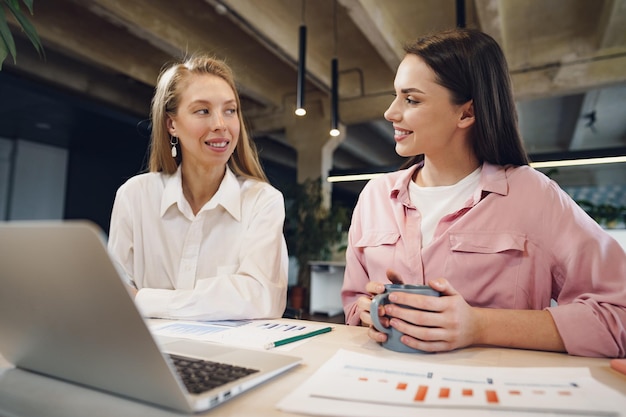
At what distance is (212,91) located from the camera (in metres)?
1.52

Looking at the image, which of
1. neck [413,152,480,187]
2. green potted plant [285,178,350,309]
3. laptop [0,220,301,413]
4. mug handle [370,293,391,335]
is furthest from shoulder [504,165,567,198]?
green potted plant [285,178,350,309]

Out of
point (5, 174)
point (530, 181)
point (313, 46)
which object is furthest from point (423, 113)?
point (5, 174)

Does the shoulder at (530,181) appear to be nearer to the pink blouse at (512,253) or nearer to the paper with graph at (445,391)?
the pink blouse at (512,253)

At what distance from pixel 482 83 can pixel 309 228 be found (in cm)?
519

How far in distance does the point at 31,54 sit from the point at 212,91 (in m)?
Answer: 5.26

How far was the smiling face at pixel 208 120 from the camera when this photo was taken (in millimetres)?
1501

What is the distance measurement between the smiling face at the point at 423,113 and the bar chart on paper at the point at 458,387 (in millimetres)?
692

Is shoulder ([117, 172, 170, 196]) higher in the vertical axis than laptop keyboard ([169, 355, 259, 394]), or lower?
higher

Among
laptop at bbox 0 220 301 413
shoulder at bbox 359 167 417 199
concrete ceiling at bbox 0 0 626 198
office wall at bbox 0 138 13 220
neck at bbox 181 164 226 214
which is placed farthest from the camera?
office wall at bbox 0 138 13 220

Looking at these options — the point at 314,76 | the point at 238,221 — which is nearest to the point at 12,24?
the point at 314,76

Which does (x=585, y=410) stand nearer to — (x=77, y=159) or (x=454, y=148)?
(x=454, y=148)

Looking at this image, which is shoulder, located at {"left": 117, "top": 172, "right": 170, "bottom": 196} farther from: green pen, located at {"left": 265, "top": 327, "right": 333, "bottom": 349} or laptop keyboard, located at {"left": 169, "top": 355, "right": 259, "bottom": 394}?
laptop keyboard, located at {"left": 169, "top": 355, "right": 259, "bottom": 394}

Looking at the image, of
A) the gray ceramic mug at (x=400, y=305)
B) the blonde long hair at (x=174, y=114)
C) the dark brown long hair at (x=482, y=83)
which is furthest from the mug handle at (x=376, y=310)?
the blonde long hair at (x=174, y=114)

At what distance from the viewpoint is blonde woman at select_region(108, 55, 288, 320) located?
129 centimetres
